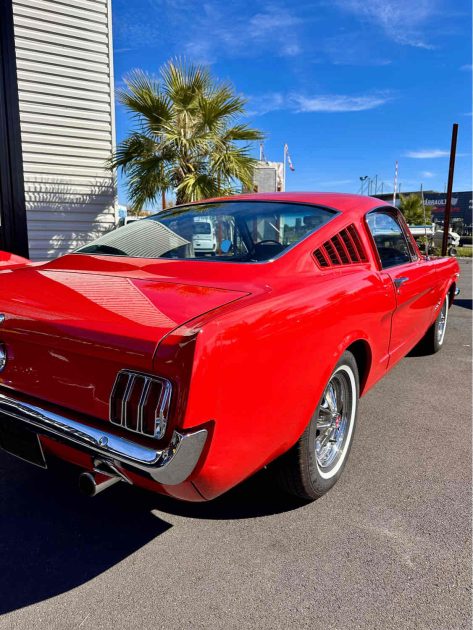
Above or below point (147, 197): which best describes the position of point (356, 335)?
below

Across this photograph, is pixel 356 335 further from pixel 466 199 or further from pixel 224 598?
pixel 466 199

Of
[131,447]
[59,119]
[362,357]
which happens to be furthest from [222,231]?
[59,119]

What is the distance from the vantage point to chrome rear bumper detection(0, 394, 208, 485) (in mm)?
1432

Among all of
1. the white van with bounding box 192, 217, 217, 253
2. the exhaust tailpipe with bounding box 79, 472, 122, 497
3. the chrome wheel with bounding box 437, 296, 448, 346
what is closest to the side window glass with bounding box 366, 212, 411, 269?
the white van with bounding box 192, 217, 217, 253

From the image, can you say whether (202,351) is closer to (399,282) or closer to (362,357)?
(362,357)

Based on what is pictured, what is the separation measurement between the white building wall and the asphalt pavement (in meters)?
5.45

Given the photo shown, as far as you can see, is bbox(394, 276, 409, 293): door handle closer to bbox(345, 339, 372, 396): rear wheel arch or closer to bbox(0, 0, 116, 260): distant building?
bbox(345, 339, 372, 396): rear wheel arch

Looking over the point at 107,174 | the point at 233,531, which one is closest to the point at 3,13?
the point at 107,174

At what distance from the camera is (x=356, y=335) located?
232cm

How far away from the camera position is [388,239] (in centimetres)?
327

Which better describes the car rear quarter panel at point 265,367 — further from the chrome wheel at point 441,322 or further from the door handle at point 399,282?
the chrome wheel at point 441,322

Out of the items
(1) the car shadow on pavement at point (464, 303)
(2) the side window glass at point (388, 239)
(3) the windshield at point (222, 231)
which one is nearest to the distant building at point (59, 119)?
(3) the windshield at point (222, 231)

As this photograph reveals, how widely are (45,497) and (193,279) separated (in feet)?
4.47

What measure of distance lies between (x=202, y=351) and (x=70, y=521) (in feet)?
4.28
